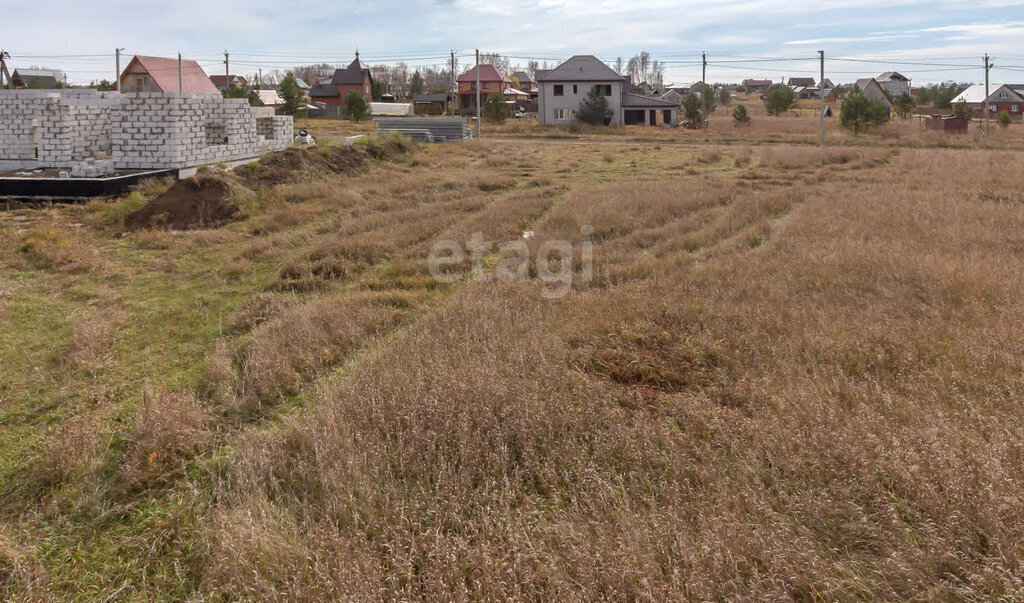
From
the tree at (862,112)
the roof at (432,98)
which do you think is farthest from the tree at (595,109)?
the roof at (432,98)

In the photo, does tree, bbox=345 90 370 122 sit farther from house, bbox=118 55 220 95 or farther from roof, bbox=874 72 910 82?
roof, bbox=874 72 910 82

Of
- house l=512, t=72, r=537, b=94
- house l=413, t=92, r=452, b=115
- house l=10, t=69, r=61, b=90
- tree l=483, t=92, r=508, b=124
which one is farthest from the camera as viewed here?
house l=512, t=72, r=537, b=94

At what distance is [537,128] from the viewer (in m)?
41.8

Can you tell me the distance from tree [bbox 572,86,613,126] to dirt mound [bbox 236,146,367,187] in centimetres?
2830

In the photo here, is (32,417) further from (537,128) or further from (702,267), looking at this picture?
(537,128)

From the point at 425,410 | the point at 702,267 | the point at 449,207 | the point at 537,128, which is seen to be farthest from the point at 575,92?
the point at 425,410

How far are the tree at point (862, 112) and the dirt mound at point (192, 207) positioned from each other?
114 feet

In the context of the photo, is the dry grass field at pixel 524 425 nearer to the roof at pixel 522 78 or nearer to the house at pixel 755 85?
the roof at pixel 522 78

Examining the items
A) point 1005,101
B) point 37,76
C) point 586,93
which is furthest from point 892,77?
point 37,76

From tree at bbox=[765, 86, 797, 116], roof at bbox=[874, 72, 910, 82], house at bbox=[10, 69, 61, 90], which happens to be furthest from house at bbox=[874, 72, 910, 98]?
house at bbox=[10, 69, 61, 90]

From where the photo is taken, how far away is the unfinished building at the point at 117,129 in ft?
52.6

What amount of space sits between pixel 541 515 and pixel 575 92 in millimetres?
47390

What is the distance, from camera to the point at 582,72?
48000 mm

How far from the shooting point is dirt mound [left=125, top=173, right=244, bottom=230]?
1227 centimetres
